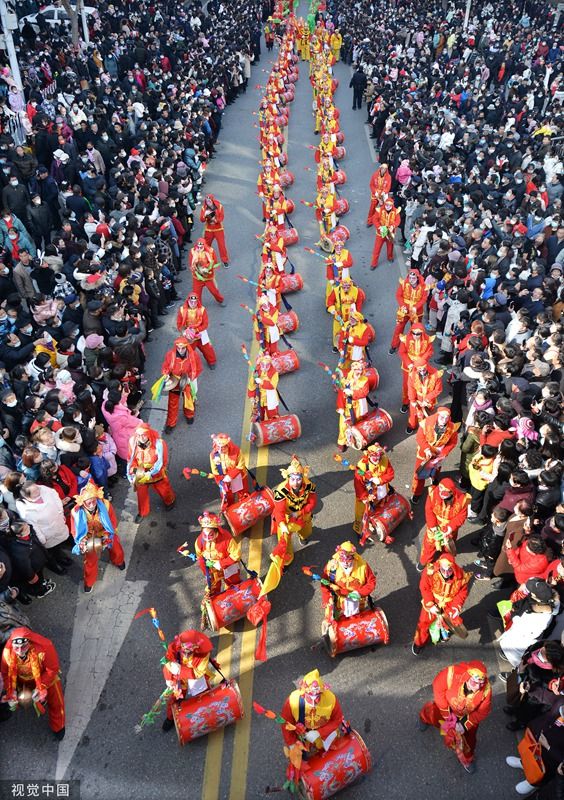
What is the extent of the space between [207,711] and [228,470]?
276 centimetres

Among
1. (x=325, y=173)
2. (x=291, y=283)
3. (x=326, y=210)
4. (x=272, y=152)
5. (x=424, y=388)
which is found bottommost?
(x=291, y=283)

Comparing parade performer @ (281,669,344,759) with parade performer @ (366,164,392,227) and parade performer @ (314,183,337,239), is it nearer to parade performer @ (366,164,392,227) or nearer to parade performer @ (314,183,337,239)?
parade performer @ (314,183,337,239)

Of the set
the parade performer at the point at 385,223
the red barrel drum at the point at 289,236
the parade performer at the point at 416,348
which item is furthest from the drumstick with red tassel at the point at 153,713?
the red barrel drum at the point at 289,236

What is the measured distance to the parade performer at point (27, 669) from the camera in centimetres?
576

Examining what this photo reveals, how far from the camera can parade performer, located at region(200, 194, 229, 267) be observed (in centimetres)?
1329

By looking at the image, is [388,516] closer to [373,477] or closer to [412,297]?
[373,477]

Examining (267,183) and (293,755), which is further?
(267,183)

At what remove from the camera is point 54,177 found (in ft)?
46.2

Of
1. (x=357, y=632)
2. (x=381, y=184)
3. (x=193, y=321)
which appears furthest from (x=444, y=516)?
(x=381, y=184)

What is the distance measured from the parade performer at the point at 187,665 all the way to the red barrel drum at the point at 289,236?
35.0 feet

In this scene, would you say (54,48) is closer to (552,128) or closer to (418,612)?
(552,128)

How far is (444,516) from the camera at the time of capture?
23.5 feet

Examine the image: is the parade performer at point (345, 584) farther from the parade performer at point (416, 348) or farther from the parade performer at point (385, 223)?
the parade performer at point (385, 223)

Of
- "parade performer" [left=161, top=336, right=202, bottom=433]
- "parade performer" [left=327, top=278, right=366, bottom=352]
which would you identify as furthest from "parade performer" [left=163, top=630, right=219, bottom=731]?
"parade performer" [left=327, top=278, right=366, bottom=352]
